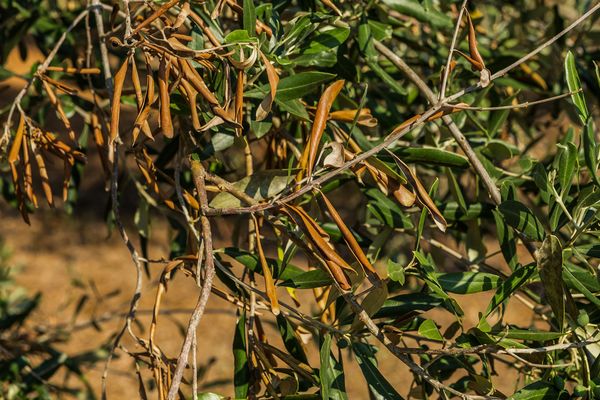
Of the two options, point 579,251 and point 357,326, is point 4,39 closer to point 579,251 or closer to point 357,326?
point 357,326

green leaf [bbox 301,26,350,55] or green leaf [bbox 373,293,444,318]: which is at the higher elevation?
green leaf [bbox 301,26,350,55]

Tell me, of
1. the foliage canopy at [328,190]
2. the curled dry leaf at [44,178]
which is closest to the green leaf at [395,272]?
the foliage canopy at [328,190]

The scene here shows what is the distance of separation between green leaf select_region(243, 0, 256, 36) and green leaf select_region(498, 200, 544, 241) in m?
0.36

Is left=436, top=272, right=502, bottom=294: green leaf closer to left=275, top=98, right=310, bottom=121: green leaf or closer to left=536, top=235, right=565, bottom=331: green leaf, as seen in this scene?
left=536, top=235, right=565, bottom=331: green leaf

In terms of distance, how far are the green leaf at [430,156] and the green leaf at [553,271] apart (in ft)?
0.90

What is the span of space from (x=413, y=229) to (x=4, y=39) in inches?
40.2

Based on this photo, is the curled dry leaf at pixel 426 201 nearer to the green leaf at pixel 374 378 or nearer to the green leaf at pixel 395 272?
the green leaf at pixel 395 272

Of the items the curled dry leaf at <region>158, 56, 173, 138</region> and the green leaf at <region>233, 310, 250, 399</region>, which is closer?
the curled dry leaf at <region>158, 56, 173, 138</region>

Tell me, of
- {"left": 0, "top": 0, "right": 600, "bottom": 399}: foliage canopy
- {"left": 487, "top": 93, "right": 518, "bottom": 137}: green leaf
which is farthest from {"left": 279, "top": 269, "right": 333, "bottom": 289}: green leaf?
{"left": 487, "top": 93, "right": 518, "bottom": 137}: green leaf

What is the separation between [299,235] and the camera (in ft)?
2.97

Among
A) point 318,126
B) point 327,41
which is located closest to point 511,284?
point 318,126

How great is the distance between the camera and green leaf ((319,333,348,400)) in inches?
33.6

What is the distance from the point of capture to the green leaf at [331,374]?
85cm

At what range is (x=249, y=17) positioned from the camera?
879mm
